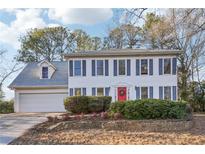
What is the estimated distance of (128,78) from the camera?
2283 centimetres

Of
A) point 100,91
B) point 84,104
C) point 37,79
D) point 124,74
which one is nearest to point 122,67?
point 124,74

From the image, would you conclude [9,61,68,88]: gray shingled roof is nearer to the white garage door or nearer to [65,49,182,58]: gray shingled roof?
the white garage door

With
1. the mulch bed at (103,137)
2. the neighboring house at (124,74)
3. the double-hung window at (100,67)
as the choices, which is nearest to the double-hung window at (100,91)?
the neighboring house at (124,74)

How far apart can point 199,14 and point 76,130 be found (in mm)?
6450

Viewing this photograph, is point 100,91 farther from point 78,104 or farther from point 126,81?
point 78,104

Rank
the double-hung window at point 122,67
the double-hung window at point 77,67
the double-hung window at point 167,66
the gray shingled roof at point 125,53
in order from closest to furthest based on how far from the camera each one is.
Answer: the gray shingled roof at point 125,53 → the double-hung window at point 167,66 → the double-hung window at point 122,67 → the double-hung window at point 77,67

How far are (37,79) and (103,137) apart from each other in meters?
14.0

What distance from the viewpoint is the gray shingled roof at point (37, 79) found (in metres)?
Answer: 23.9

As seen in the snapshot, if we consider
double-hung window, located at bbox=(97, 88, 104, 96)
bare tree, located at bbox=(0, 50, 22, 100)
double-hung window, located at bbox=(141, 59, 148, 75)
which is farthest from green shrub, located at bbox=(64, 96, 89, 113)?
bare tree, located at bbox=(0, 50, 22, 100)

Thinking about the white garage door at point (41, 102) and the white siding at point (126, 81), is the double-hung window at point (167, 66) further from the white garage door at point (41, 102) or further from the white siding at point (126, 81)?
the white garage door at point (41, 102)

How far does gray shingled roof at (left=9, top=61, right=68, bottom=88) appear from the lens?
23938mm

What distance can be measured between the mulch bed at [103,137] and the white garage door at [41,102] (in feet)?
34.2

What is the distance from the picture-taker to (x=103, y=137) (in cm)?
1138
